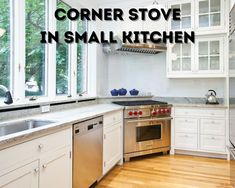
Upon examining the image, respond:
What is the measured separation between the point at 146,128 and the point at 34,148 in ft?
7.56

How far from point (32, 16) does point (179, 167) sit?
287cm

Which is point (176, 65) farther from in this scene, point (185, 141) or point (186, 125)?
point (185, 141)

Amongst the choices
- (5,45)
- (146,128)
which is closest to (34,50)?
(5,45)

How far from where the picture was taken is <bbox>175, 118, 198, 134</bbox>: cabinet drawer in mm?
3760

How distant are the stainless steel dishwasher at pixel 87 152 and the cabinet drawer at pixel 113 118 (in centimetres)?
17

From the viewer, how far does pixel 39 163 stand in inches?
65.2

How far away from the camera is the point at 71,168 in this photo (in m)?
2.09

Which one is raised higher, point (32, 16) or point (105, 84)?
point (32, 16)

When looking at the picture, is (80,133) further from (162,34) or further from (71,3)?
(162,34)

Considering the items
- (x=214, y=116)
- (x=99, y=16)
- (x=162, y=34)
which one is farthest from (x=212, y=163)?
(x=99, y=16)

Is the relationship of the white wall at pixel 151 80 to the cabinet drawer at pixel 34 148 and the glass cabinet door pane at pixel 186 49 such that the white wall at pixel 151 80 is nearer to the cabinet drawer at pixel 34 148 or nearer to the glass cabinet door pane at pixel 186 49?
the glass cabinet door pane at pixel 186 49

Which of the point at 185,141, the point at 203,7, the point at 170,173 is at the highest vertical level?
the point at 203,7

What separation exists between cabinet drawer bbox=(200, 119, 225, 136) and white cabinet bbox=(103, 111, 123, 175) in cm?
142

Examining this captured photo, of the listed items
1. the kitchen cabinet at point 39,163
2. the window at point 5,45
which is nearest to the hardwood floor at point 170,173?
the kitchen cabinet at point 39,163
